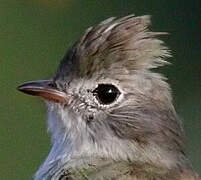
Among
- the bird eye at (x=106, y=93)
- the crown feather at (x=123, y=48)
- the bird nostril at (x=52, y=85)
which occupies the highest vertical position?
the crown feather at (x=123, y=48)

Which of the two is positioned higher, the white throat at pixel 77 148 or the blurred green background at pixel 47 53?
the white throat at pixel 77 148

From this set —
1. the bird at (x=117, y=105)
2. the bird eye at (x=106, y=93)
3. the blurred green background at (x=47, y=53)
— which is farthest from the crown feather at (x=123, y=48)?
the blurred green background at (x=47, y=53)

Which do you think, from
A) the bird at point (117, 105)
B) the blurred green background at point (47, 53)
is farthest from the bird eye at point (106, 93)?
the blurred green background at point (47, 53)

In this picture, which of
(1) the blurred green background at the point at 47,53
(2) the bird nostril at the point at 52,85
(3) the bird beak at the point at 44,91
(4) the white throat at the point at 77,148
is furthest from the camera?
(1) the blurred green background at the point at 47,53

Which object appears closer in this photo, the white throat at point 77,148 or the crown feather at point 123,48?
the white throat at point 77,148

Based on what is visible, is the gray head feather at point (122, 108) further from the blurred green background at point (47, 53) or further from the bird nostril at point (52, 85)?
the blurred green background at point (47, 53)

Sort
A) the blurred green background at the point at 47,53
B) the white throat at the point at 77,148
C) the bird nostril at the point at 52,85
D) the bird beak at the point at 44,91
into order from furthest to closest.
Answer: the blurred green background at the point at 47,53 < the bird nostril at the point at 52,85 < the bird beak at the point at 44,91 < the white throat at the point at 77,148

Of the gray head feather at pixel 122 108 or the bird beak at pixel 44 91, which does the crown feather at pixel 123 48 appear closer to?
the gray head feather at pixel 122 108

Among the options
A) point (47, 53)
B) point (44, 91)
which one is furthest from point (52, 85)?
point (47, 53)
